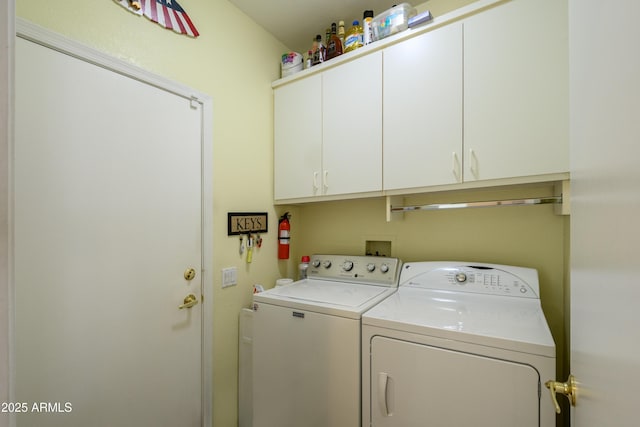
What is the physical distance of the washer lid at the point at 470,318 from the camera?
103 cm

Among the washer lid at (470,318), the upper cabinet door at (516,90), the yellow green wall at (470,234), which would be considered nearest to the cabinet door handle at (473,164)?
the upper cabinet door at (516,90)

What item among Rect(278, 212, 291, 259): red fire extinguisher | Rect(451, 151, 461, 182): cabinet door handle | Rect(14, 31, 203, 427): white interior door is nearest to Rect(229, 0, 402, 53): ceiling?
Rect(14, 31, 203, 427): white interior door

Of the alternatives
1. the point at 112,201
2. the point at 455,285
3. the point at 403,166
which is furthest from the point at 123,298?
the point at 455,285

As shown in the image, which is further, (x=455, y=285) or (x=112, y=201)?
(x=455, y=285)

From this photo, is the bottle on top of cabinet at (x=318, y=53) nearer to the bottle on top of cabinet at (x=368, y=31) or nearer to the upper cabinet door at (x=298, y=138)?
the upper cabinet door at (x=298, y=138)

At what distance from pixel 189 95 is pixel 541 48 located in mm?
1771

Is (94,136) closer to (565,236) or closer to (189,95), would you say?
(189,95)

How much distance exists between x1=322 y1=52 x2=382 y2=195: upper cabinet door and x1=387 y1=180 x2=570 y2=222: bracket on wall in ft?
0.80

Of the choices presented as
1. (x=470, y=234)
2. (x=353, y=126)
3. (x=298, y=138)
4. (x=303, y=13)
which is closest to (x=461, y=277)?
(x=470, y=234)

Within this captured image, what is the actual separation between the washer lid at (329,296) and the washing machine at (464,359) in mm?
87

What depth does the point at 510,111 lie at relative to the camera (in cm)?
132

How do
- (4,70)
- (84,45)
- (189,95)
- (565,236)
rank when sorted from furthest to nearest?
(189,95) → (565,236) → (84,45) → (4,70)

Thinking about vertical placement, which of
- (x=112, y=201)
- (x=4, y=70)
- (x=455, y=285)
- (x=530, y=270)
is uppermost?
(x=4, y=70)

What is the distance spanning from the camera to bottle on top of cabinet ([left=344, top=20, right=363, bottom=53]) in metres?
1.78
